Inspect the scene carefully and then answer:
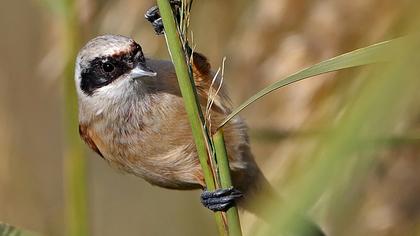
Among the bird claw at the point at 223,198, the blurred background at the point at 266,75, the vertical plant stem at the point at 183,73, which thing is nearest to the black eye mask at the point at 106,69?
the blurred background at the point at 266,75

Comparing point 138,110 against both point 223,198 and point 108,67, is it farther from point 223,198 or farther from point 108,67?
point 223,198

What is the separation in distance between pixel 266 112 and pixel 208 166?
56.8 inches

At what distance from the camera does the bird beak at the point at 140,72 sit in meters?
2.01

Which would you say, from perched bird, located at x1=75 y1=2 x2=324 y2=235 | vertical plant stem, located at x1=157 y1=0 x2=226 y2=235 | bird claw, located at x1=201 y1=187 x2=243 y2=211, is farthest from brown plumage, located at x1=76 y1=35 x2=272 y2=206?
vertical plant stem, located at x1=157 y1=0 x2=226 y2=235

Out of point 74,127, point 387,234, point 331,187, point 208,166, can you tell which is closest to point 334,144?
point 331,187

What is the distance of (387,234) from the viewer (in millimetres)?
2297

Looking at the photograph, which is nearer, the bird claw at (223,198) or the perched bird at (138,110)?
the bird claw at (223,198)

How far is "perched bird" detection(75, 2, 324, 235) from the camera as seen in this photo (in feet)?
6.91

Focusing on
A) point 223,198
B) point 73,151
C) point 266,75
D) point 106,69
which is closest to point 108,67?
point 106,69

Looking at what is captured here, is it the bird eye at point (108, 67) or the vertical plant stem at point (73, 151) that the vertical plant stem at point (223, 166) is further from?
the bird eye at point (108, 67)

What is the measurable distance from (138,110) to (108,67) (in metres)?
0.17

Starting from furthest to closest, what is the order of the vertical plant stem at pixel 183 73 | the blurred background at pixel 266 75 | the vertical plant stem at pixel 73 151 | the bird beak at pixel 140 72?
the blurred background at pixel 266 75 → the bird beak at pixel 140 72 → the vertical plant stem at pixel 73 151 → the vertical plant stem at pixel 183 73

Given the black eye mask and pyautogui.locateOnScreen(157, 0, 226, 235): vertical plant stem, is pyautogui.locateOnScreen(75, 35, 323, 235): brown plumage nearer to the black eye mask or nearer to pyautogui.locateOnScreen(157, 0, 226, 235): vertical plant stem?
the black eye mask

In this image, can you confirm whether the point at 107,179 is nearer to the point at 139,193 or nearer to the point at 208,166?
the point at 139,193
